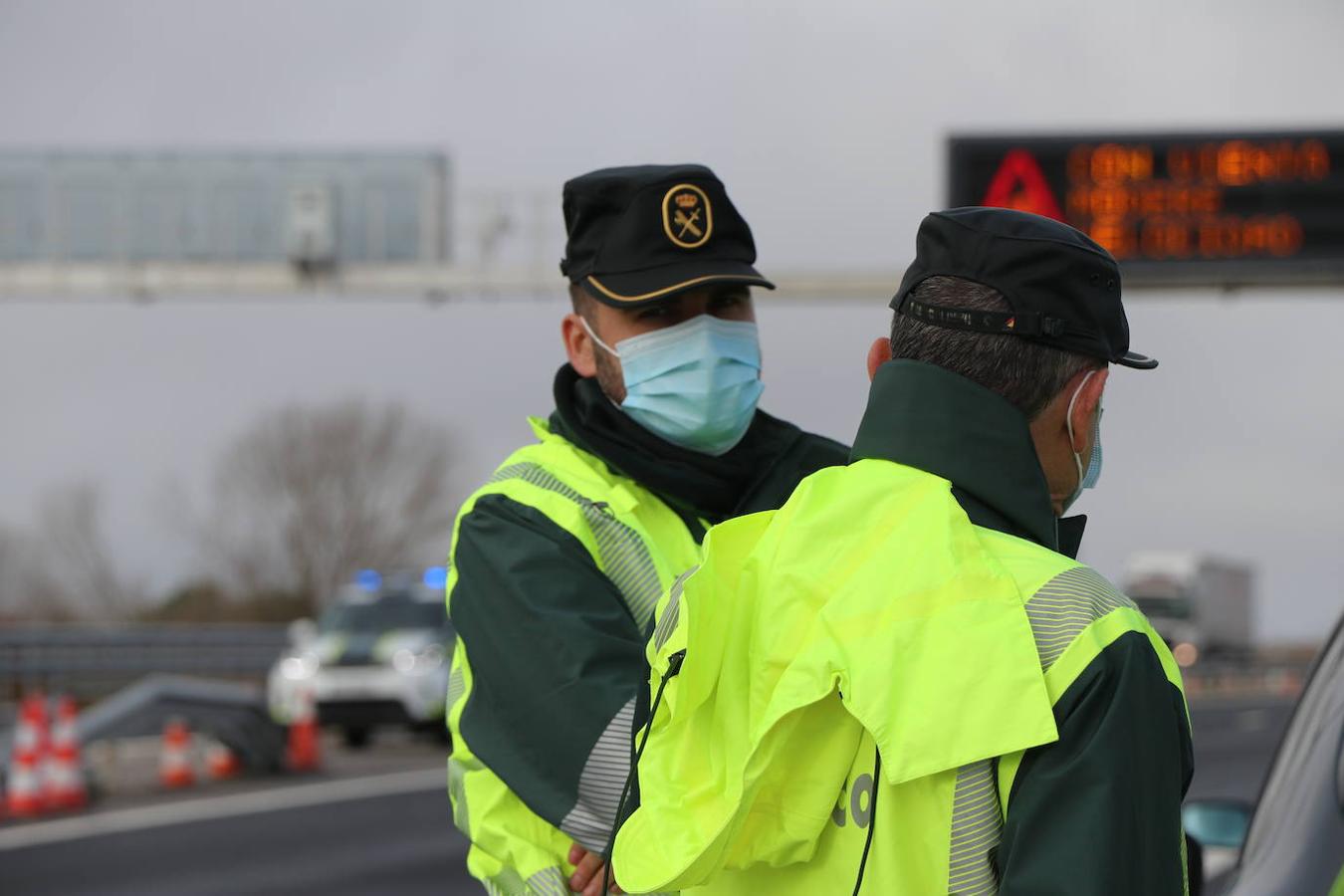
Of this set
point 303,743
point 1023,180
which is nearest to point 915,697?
point 1023,180

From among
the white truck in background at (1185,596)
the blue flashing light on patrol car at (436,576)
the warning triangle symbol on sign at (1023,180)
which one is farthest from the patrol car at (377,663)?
the white truck in background at (1185,596)

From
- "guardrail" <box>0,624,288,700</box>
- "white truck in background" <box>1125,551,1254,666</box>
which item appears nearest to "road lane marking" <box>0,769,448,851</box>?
"guardrail" <box>0,624,288,700</box>

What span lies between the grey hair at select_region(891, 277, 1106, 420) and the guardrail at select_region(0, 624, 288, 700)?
18966 mm

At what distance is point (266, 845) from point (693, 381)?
10836 millimetres

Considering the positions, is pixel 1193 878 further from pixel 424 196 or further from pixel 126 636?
pixel 424 196

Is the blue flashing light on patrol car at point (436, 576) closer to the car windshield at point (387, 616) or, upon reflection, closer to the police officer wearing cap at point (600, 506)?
the car windshield at point (387, 616)

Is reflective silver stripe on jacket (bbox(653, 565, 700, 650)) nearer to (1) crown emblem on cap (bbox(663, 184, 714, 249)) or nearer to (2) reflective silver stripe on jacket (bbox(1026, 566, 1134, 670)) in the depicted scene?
(2) reflective silver stripe on jacket (bbox(1026, 566, 1134, 670))

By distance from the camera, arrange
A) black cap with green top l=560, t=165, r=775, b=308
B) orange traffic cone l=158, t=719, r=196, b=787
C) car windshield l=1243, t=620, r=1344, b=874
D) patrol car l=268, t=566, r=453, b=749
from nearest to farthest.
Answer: car windshield l=1243, t=620, r=1344, b=874 → black cap with green top l=560, t=165, r=775, b=308 → orange traffic cone l=158, t=719, r=196, b=787 → patrol car l=268, t=566, r=453, b=749

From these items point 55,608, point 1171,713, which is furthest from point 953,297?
point 55,608

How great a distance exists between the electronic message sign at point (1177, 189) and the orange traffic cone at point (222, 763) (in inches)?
353

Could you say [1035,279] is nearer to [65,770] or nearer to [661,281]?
→ [661,281]

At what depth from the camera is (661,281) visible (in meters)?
3.34

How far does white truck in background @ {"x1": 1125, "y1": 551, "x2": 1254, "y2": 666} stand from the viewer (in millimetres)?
51750

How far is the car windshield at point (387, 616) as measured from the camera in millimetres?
22141
